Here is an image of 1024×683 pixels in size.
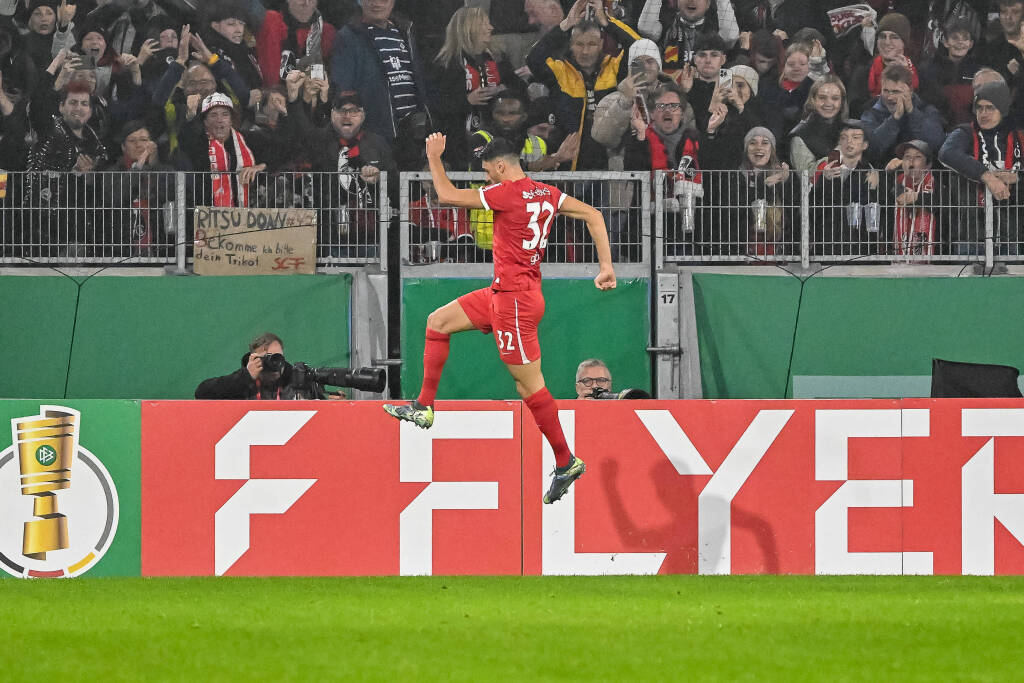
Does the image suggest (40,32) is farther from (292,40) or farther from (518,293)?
(518,293)

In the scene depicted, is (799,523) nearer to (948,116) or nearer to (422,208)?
(422,208)

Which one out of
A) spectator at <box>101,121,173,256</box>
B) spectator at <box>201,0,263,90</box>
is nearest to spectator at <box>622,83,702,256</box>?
spectator at <box>201,0,263,90</box>

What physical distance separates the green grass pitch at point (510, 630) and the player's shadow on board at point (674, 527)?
2.15ft

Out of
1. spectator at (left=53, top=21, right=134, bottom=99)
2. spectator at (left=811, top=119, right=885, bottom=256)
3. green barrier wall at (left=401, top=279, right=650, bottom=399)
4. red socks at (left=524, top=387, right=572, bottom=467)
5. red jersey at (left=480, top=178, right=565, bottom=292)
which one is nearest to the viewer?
red jersey at (left=480, top=178, right=565, bottom=292)

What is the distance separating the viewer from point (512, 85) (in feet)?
38.8

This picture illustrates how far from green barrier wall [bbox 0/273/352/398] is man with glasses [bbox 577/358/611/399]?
2.23 meters

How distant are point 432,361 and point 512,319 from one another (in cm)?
52

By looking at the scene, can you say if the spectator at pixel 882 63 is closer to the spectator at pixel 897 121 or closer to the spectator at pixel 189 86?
the spectator at pixel 897 121

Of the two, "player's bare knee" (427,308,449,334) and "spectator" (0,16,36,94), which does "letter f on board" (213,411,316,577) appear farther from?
"spectator" (0,16,36,94)

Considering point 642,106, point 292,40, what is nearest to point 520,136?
point 642,106

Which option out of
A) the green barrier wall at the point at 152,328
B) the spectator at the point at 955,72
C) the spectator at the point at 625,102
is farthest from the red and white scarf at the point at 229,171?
the spectator at the point at 955,72

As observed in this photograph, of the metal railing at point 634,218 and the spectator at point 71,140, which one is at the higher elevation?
the spectator at point 71,140

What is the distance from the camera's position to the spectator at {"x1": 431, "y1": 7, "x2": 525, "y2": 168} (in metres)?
11.9

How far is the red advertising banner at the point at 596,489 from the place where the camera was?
7.38 meters
